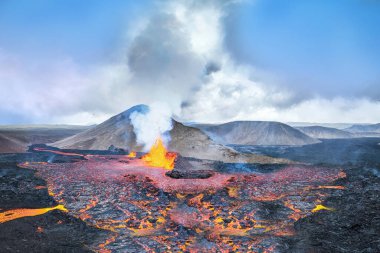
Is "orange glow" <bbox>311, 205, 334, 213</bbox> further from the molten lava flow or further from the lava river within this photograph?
the molten lava flow

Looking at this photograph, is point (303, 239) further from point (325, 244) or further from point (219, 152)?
point (219, 152)

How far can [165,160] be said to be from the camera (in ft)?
154

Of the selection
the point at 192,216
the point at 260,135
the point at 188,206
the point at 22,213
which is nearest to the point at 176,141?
the point at 188,206

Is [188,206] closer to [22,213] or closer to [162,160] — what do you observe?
[22,213]

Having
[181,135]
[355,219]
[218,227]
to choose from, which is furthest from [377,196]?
[181,135]

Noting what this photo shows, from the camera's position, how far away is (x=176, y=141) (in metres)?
65.2

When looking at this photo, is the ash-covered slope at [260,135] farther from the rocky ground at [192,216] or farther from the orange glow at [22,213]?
the orange glow at [22,213]

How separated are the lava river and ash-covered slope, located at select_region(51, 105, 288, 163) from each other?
21.3 meters

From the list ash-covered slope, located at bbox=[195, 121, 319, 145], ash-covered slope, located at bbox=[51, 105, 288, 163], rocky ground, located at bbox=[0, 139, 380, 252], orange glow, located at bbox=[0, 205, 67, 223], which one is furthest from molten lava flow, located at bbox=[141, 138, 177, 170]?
ash-covered slope, located at bbox=[195, 121, 319, 145]

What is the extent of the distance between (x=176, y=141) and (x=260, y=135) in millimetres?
116803

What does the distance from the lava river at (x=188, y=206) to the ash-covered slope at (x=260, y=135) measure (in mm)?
125167

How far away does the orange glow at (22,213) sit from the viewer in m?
19.5

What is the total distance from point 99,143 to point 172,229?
207 feet

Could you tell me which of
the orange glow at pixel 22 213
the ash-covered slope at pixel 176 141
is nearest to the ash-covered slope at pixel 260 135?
the ash-covered slope at pixel 176 141
